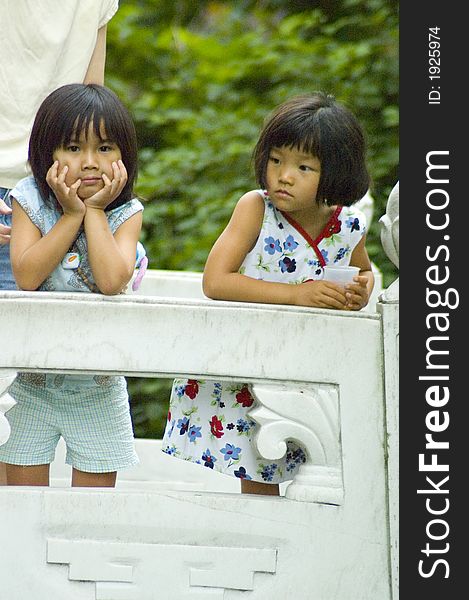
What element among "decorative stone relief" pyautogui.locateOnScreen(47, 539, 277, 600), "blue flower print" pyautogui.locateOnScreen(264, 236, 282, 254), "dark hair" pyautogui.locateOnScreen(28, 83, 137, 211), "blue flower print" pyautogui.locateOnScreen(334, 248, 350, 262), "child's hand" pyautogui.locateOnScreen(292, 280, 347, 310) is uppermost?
"dark hair" pyautogui.locateOnScreen(28, 83, 137, 211)

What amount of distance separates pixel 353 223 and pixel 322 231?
0.09m

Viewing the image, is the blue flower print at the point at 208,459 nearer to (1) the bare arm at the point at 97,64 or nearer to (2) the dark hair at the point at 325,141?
(2) the dark hair at the point at 325,141

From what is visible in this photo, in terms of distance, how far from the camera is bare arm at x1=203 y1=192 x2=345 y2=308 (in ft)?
9.95

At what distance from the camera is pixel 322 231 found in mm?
3295

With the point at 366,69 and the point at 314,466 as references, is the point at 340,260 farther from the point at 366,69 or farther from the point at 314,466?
the point at 366,69

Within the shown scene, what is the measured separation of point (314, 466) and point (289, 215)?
2.28 feet

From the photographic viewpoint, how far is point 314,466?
288 centimetres

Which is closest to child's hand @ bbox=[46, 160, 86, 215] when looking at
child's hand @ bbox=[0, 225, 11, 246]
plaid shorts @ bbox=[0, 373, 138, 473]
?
child's hand @ bbox=[0, 225, 11, 246]

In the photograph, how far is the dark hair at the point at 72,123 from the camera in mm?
3123

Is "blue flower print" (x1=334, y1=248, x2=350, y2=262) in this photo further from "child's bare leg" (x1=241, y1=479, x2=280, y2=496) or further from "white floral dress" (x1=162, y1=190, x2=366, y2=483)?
"child's bare leg" (x1=241, y1=479, x2=280, y2=496)

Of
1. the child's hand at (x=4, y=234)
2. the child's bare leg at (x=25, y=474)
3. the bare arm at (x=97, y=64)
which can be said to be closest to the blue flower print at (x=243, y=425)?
the child's bare leg at (x=25, y=474)

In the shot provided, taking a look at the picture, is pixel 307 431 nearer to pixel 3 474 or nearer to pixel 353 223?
pixel 353 223

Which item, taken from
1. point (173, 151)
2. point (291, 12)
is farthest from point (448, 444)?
point (291, 12)

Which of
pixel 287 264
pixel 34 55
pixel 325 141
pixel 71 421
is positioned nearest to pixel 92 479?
pixel 71 421
